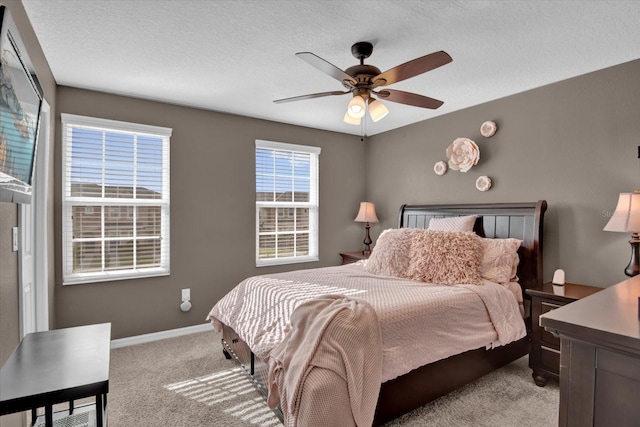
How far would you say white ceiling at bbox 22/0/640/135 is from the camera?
78.7 inches

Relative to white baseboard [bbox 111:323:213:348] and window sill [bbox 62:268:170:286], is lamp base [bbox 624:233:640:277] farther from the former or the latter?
window sill [bbox 62:268:170:286]

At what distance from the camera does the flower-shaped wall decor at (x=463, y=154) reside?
3.70 m

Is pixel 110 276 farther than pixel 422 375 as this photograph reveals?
Yes

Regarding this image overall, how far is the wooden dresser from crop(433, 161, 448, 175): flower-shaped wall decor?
317cm

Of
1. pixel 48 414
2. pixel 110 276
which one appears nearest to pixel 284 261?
pixel 110 276

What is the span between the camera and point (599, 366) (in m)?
0.92

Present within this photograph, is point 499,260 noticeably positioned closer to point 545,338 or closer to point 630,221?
point 545,338

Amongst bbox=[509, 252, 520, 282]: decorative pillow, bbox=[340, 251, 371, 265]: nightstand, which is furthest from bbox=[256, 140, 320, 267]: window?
bbox=[509, 252, 520, 282]: decorative pillow

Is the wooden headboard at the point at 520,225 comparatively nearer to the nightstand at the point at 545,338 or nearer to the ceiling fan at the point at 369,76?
the nightstand at the point at 545,338

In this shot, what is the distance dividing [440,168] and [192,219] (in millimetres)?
3004

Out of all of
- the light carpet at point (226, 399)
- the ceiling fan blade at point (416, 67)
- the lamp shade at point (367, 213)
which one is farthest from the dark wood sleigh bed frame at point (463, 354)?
the ceiling fan blade at point (416, 67)

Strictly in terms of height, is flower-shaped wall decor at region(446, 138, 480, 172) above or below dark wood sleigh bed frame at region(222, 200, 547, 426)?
above

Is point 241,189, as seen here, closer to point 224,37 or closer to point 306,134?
point 306,134

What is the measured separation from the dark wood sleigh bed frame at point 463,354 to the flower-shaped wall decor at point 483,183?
223 millimetres
